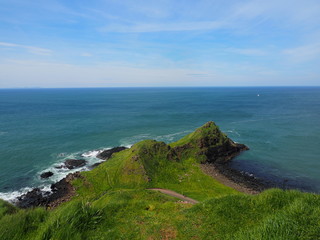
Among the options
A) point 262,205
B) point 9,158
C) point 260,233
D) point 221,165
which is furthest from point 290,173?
point 9,158

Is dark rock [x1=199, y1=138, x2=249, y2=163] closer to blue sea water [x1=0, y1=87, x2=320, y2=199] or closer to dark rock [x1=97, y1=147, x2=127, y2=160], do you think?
blue sea water [x1=0, y1=87, x2=320, y2=199]

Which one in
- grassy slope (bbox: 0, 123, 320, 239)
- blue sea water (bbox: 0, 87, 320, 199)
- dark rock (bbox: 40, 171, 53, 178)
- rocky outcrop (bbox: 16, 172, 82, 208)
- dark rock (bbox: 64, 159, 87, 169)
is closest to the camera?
grassy slope (bbox: 0, 123, 320, 239)

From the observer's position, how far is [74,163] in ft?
190

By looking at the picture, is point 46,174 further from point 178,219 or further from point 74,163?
point 178,219

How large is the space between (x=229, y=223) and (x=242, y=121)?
345 feet

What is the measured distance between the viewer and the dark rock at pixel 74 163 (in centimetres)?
5681

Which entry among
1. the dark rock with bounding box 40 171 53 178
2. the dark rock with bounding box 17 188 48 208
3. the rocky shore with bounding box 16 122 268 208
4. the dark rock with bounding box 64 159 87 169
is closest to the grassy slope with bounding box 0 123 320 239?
the rocky shore with bounding box 16 122 268 208

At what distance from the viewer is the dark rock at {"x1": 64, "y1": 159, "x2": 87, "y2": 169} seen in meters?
56.8

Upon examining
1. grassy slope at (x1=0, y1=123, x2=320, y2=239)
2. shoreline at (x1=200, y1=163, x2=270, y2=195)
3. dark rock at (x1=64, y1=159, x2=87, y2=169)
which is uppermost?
A: grassy slope at (x1=0, y1=123, x2=320, y2=239)

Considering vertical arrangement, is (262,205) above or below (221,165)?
above

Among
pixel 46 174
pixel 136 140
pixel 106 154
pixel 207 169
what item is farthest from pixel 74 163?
pixel 207 169

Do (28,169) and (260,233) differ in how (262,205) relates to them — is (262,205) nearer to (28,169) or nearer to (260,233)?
(260,233)

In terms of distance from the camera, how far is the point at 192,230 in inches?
634

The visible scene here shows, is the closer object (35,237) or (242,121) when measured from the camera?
(35,237)
